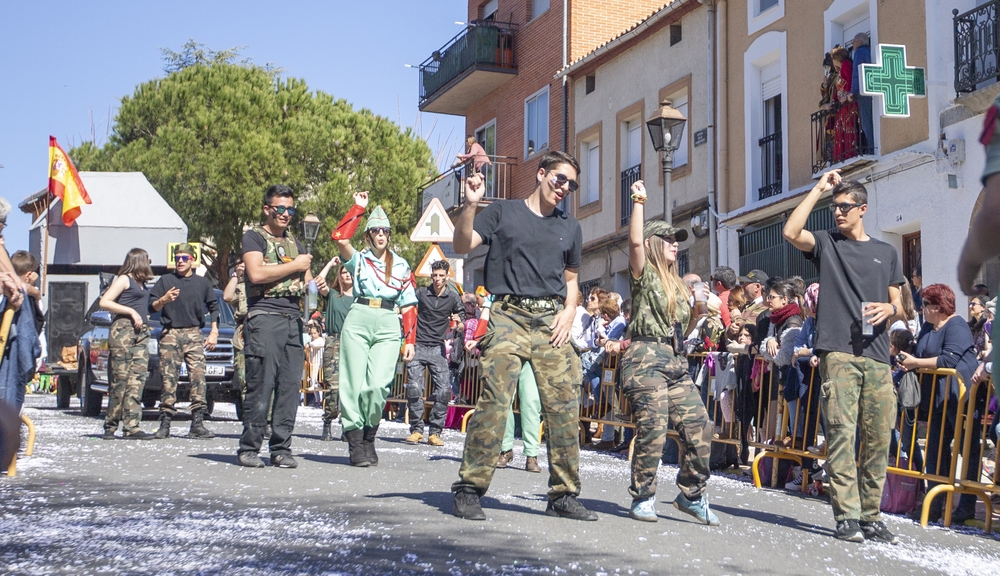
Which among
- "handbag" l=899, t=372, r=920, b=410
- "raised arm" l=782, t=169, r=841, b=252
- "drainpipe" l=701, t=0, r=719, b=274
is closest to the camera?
"raised arm" l=782, t=169, r=841, b=252

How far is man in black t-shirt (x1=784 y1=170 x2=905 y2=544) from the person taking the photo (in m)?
6.90

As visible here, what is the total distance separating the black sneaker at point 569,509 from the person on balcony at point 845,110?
484 inches

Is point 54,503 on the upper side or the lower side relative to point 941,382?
lower

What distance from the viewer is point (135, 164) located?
123ft

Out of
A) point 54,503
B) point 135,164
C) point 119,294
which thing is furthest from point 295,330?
point 135,164

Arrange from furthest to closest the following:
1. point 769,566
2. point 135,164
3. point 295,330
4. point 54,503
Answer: point 135,164, point 295,330, point 54,503, point 769,566

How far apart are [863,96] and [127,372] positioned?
11.0 metres

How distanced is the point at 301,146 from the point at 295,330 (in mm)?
30178

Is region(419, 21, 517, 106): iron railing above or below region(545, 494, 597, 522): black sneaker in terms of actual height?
above

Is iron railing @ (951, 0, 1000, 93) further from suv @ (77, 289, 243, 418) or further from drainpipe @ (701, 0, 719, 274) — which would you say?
suv @ (77, 289, 243, 418)

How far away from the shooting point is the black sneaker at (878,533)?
6855mm

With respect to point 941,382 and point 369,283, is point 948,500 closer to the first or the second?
point 941,382

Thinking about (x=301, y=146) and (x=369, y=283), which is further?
(x=301, y=146)

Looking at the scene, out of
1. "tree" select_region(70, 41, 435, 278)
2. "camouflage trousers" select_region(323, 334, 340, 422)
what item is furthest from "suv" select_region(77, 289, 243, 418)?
"tree" select_region(70, 41, 435, 278)
